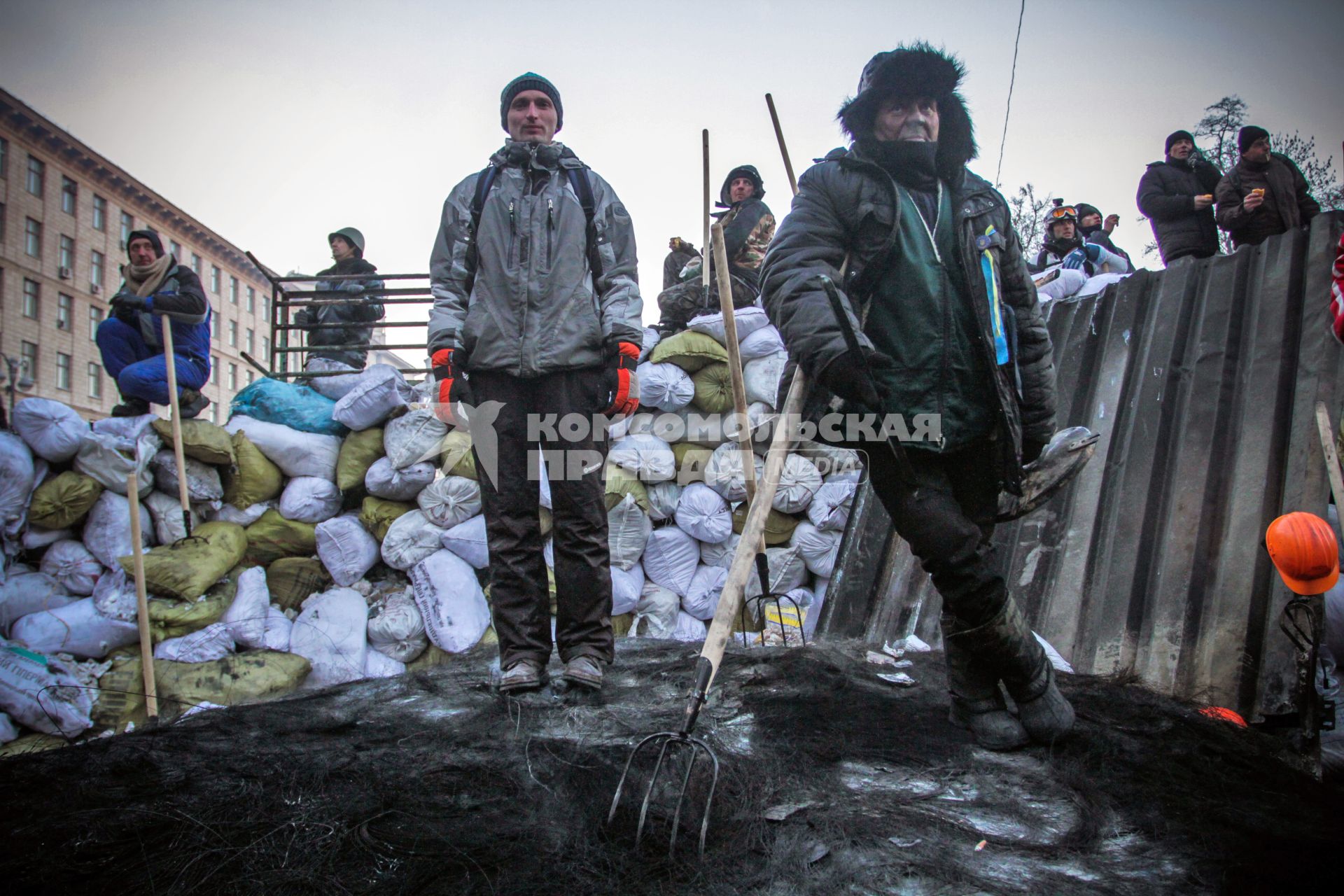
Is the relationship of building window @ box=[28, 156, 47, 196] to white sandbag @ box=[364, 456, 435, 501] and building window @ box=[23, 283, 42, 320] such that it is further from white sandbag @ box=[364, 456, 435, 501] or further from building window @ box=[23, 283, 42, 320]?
white sandbag @ box=[364, 456, 435, 501]

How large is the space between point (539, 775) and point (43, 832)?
771 millimetres

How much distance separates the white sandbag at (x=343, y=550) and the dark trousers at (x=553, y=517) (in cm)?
244

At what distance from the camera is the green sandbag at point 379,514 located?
4.55m

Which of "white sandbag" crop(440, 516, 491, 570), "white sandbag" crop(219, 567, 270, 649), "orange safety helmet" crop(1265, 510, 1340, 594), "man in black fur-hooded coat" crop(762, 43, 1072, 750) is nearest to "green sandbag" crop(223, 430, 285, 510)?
"white sandbag" crop(219, 567, 270, 649)

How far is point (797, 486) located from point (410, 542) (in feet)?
7.45

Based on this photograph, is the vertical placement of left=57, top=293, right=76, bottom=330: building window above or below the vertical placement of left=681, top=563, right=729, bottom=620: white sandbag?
above

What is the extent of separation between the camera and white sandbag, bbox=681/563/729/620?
455cm

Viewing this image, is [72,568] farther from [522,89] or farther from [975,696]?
[975,696]

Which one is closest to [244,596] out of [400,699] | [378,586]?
[378,586]

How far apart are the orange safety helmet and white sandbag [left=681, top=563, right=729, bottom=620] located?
2.81 metres

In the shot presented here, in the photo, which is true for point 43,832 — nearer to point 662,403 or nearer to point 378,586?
point 378,586

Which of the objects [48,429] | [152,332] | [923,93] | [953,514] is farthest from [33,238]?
[953,514]

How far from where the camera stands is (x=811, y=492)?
451cm

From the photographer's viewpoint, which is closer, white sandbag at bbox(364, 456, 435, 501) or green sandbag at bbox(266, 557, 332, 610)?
green sandbag at bbox(266, 557, 332, 610)
